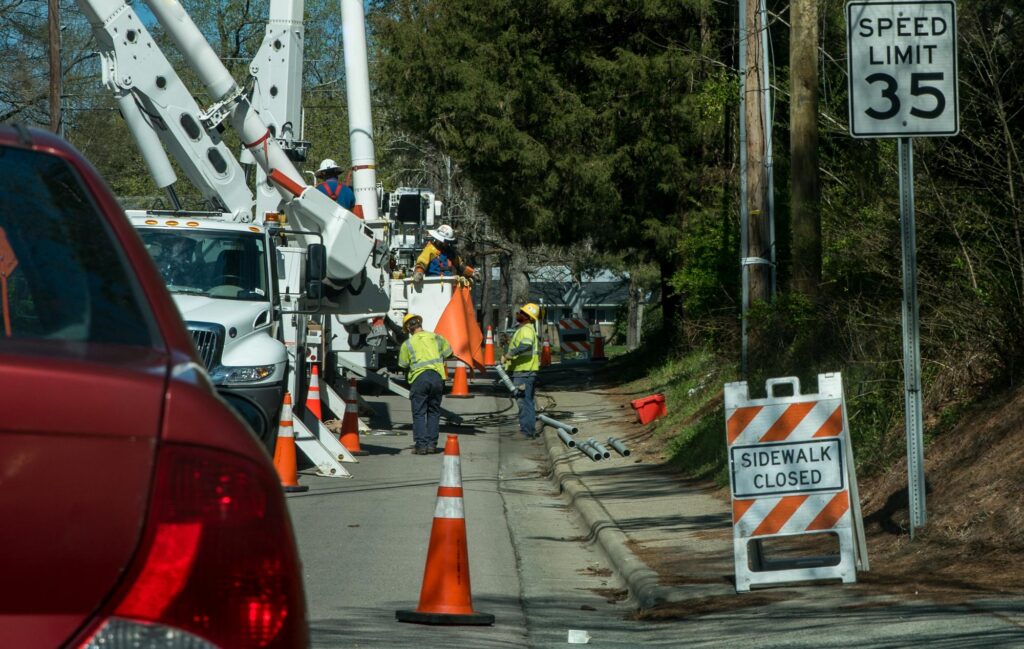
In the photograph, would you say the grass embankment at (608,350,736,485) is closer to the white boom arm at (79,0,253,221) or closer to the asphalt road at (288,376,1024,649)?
the asphalt road at (288,376,1024,649)

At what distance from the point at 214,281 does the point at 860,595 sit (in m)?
8.83

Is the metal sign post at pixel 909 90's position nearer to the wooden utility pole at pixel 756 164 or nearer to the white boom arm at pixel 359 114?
the wooden utility pole at pixel 756 164

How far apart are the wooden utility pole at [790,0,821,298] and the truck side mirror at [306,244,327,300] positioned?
17.0 feet

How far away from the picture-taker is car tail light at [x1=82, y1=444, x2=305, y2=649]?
212 centimetres

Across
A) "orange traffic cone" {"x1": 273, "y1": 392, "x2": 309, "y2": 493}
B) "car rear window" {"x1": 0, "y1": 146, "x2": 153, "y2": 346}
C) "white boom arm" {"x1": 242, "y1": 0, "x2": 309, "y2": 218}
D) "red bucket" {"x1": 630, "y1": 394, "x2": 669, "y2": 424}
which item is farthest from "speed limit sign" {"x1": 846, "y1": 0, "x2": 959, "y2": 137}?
"red bucket" {"x1": 630, "y1": 394, "x2": 669, "y2": 424}

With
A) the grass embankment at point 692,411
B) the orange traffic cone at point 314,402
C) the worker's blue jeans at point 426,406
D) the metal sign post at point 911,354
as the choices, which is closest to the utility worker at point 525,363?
the grass embankment at point 692,411

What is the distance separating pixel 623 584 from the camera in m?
9.34

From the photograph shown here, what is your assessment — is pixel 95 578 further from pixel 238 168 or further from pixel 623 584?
pixel 238 168

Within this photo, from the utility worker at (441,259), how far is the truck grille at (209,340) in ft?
26.8

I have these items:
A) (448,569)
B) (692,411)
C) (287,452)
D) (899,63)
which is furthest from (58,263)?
(692,411)

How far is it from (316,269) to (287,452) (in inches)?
101

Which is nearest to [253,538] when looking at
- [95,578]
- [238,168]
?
[95,578]

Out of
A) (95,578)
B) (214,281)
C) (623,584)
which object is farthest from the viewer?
(214,281)

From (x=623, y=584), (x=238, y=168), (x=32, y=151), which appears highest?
(x=238, y=168)
